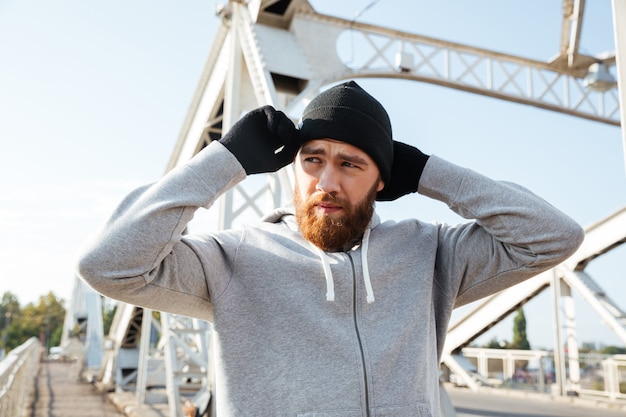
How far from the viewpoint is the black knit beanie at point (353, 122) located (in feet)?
5.25

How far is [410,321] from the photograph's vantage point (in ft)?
5.10

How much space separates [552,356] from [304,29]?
10.0 metres

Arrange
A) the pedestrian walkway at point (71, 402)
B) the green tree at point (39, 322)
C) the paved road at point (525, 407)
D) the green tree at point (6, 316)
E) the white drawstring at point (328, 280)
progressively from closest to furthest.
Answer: the white drawstring at point (328, 280)
the paved road at point (525, 407)
the pedestrian walkway at point (71, 402)
the green tree at point (6, 316)
the green tree at point (39, 322)

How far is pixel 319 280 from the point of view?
1.55 m

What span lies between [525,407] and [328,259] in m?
9.40

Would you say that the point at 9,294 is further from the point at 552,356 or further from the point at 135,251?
the point at 135,251

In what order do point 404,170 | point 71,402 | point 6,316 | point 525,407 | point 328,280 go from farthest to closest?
point 6,316 → point 71,402 → point 525,407 → point 404,170 → point 328,280

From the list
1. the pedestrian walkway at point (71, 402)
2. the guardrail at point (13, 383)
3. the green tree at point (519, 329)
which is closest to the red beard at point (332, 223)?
the guardrail at point (13, 383)

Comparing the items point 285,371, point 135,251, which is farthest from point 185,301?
point 285,371

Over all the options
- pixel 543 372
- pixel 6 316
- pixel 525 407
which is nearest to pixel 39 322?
pixel 6 316

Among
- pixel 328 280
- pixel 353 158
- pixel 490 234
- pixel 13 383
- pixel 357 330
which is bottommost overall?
pixel 13 383

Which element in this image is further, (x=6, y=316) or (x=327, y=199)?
(x=6, y=316)

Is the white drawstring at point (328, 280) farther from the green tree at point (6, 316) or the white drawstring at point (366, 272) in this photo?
the green tree at point (6, 316)

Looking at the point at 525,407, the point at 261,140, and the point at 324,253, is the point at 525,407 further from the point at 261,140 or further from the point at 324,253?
the point at 261,140
